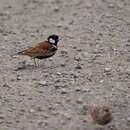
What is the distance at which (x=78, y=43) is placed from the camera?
12094 millimetres

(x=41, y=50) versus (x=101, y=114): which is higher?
(x=41, y=50)

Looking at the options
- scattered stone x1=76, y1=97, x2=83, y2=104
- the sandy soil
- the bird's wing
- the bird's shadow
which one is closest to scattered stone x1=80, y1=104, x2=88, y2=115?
the sandy soil

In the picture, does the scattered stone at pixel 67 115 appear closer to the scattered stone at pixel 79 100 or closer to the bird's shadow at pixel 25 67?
the scattered stone at pixel 79 100

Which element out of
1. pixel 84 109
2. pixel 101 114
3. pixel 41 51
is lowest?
pixel 84 109

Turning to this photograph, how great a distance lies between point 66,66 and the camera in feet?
34.7

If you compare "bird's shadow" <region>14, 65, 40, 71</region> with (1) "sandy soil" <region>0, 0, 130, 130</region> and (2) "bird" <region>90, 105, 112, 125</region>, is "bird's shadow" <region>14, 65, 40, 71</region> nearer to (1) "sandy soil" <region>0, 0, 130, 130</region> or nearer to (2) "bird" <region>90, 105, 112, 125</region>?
(1) "sandy soil" <region>0, 0, 130, 130</region>

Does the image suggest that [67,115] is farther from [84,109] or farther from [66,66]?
[66,66]

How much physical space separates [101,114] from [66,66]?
2.92 metres

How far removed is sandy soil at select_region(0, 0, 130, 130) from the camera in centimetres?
828

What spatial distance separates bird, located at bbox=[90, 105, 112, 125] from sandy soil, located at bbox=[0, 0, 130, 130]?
0.14 meters

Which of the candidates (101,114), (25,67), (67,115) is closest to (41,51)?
(25,67)

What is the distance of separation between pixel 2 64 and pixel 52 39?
0.90 meters

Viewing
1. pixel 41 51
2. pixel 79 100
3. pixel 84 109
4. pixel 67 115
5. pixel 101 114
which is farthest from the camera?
pixel 41 51

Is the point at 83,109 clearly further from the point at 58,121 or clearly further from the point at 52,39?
the point at 52,39
